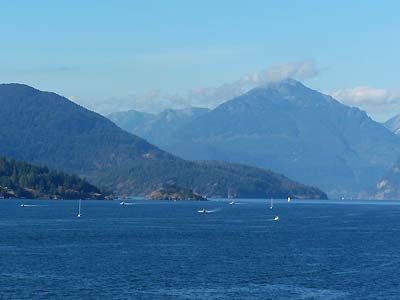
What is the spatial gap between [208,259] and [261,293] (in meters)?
39.1

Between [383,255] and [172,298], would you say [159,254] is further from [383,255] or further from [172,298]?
[172,298]

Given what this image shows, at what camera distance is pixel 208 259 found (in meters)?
159

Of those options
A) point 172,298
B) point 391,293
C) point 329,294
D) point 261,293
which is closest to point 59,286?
→ point 172,298

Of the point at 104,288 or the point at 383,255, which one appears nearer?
the point at 104,288

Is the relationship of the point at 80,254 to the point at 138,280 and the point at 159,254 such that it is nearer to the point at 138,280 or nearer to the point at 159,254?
the point at 159,254

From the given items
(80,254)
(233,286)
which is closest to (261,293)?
(233,286)

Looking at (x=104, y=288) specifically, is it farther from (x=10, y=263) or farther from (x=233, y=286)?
(x=10, y=263)

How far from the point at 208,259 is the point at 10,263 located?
3237 cm

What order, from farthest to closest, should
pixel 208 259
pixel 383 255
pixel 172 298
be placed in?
1. pixel 383 255
2. pixel 208 259
3. pixel 172 298

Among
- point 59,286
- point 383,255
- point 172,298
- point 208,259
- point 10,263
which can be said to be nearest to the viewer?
point 172,298

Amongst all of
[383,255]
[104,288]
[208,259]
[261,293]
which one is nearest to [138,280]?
[104,288]

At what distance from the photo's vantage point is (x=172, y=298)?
378ft

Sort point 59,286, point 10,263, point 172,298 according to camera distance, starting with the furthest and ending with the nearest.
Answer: point 10,263
point 59,286
point 172,298

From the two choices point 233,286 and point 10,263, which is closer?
point 233,286
